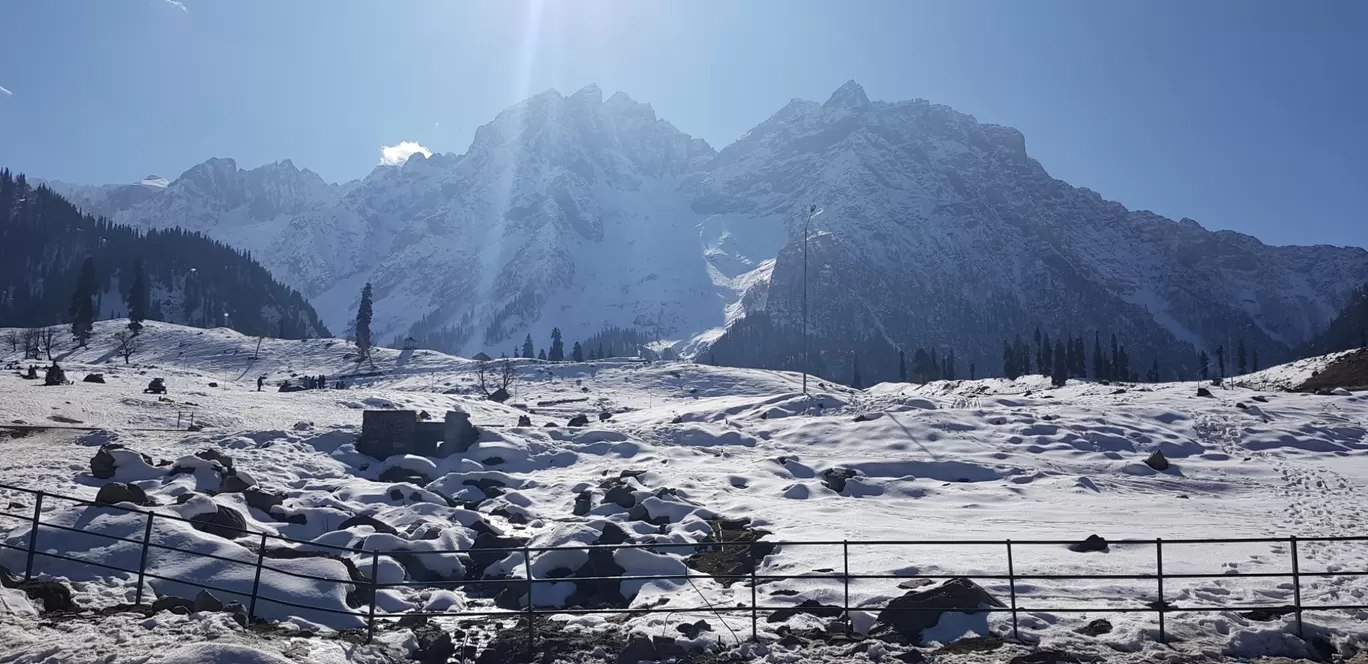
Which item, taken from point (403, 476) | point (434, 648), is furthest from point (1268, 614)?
point (403, 476)

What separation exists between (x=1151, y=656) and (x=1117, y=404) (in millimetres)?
42497

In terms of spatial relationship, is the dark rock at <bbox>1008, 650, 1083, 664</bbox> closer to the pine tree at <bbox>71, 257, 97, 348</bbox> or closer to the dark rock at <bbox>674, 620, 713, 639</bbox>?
the dark rock at <bbox>674, 620, 713, 639</bbox>

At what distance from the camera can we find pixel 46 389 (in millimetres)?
44125

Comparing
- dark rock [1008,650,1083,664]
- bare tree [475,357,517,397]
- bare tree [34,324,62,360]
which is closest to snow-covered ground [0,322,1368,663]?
dark rock [1008,650,1083,664]

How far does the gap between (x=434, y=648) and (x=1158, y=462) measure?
1194 inches

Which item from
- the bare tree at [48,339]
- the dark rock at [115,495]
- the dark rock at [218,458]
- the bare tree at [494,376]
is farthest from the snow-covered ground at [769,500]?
the bare tree at [48,339]

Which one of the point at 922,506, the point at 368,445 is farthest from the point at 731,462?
the point at 368,445

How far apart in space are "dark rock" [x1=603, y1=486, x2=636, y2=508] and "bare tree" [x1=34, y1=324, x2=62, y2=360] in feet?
342

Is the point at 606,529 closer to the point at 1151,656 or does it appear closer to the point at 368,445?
the point at 1151,656

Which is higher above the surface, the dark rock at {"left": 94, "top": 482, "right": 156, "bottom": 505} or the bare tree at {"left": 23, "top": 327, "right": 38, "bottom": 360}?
the bare tree at {"left": 23, "top": 327, "right": 38, "bottom": 360}

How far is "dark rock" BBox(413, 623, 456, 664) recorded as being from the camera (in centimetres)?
1183

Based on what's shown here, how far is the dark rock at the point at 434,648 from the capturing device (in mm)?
11828

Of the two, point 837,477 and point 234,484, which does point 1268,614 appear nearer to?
point 837,477

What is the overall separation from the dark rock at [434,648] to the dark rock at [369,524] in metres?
8.62
